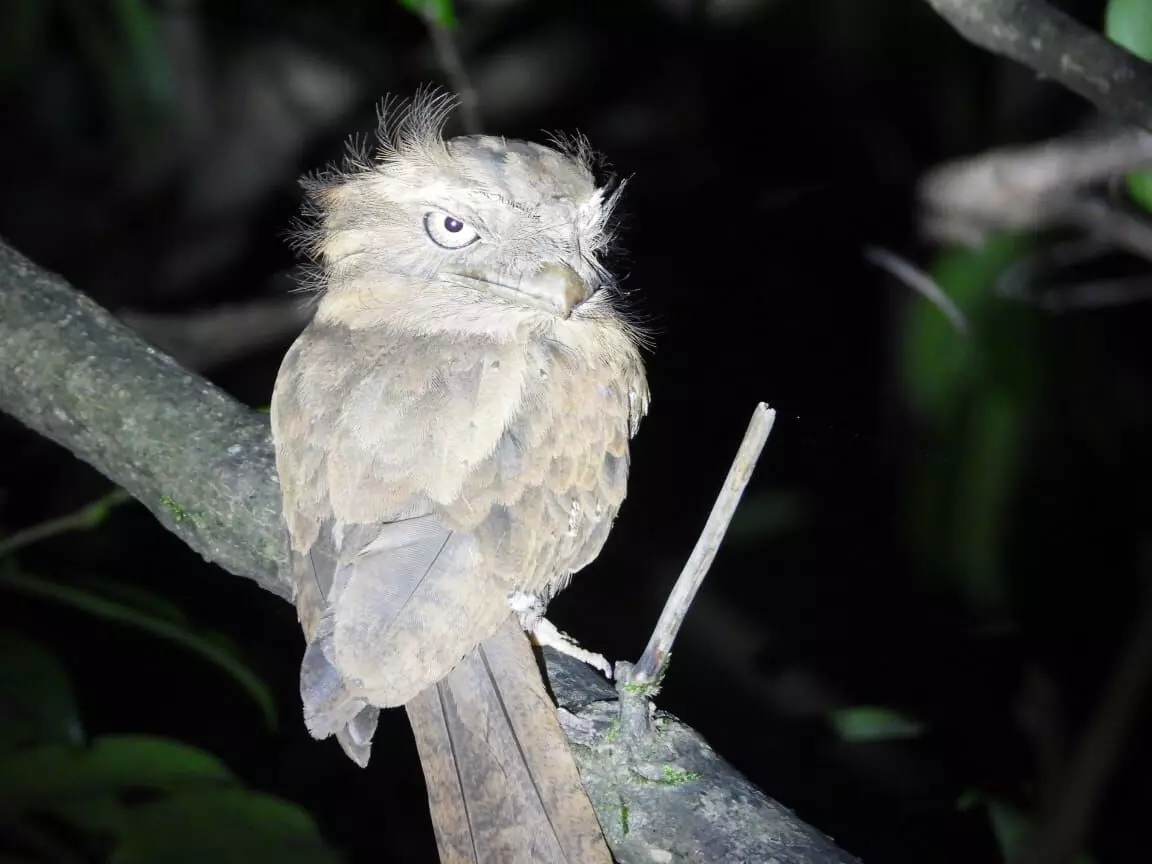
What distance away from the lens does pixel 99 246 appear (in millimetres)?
3707

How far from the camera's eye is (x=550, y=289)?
1.87m

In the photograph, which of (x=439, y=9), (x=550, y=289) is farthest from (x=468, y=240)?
(x=439, y=9)

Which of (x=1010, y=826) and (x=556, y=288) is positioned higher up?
(x=556, y=288)

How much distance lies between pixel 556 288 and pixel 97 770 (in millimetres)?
1152

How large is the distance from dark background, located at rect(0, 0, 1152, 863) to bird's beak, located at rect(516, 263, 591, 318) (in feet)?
2.58

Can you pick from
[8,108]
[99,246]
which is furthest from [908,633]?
[8,108]

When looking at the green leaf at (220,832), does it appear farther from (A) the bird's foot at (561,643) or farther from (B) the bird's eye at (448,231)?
(B) the bird's eye at (448,231)

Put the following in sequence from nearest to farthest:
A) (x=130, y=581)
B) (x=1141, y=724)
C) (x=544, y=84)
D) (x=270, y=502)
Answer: (x=270, y=502)
(x=1141, y=724)
(x=130, y=581)
(x=544, y=84)

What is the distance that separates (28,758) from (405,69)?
8.37ft

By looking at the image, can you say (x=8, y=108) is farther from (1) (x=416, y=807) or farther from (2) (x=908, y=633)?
(2) (x=908, y=633)

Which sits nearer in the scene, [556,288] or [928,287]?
[556,288]

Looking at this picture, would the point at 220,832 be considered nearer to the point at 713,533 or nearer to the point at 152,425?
the point at 152,425

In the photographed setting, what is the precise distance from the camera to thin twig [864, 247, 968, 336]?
8.58 feet

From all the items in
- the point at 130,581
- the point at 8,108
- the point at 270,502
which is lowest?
the point at 130,581
